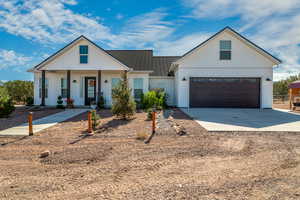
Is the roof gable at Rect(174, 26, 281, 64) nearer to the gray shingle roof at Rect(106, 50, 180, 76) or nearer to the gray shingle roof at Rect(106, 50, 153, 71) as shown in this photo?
the gray shingle roof at Rect(106, 50, 180, 76)

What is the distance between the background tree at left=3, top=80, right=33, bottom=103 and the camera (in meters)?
22.0

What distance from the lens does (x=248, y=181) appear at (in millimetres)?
3480

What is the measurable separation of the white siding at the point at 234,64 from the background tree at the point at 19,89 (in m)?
19.2

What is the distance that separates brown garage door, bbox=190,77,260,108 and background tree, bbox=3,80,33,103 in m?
20.0

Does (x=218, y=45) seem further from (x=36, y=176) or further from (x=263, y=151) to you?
(x=36, y=176)

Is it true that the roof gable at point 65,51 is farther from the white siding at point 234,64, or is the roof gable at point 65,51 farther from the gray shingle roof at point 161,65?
the white siding at point 234,64

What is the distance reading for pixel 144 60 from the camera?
19625 millimetres

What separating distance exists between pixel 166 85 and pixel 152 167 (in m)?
14.6

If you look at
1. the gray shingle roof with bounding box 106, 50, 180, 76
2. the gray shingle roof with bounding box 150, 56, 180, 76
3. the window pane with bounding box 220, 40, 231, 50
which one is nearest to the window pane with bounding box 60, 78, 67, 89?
the gray shingle roof with bounding box 106, 50, 180, 76

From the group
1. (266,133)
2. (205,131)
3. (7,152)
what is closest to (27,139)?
(7,152)

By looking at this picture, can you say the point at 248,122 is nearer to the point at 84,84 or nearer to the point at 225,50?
the point at 225,50

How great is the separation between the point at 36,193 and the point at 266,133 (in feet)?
25.0

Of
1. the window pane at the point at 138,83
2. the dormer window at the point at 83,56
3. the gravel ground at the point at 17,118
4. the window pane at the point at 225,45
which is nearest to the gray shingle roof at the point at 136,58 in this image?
the window pane at the point at 138,83

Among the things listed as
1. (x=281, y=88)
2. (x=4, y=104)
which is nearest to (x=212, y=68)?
(x=4, y=104)
